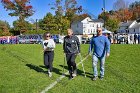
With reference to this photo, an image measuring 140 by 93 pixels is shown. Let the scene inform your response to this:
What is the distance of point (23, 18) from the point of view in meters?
82.4

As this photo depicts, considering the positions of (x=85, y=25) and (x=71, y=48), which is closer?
(x=71, y=48)

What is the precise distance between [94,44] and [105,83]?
1614 mm

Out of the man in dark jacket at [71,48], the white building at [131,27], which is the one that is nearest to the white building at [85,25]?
the white building at [131,27]

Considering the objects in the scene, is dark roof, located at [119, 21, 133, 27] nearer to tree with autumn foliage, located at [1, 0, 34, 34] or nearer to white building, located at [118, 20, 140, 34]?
white building, located at [118, 20, 140, 34]

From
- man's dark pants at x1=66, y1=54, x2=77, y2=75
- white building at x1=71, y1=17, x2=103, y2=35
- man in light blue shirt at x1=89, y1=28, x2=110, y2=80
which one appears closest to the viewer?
man in light blue shirt at x1=89, y1=28, x2=110, y2=80

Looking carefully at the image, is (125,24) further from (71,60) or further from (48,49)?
(71,60)

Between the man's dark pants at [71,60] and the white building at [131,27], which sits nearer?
the man's dark pants at [71,60]

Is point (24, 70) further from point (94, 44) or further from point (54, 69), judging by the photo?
point (94, 44)

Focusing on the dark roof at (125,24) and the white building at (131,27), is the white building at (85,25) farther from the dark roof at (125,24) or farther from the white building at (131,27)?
the white building at (131,27)

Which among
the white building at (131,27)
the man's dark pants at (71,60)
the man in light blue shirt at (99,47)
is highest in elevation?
the white building at (131,27)

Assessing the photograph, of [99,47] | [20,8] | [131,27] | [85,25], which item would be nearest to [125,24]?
[131,27]

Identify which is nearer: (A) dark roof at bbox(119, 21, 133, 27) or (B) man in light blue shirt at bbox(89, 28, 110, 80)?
(B) man in light blue shirt at bbox(89, 28, 110, 80)

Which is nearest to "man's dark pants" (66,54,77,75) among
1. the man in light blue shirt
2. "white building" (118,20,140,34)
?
the man in light blue shirt

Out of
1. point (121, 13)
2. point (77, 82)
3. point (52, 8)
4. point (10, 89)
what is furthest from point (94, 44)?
point (121, 13)
